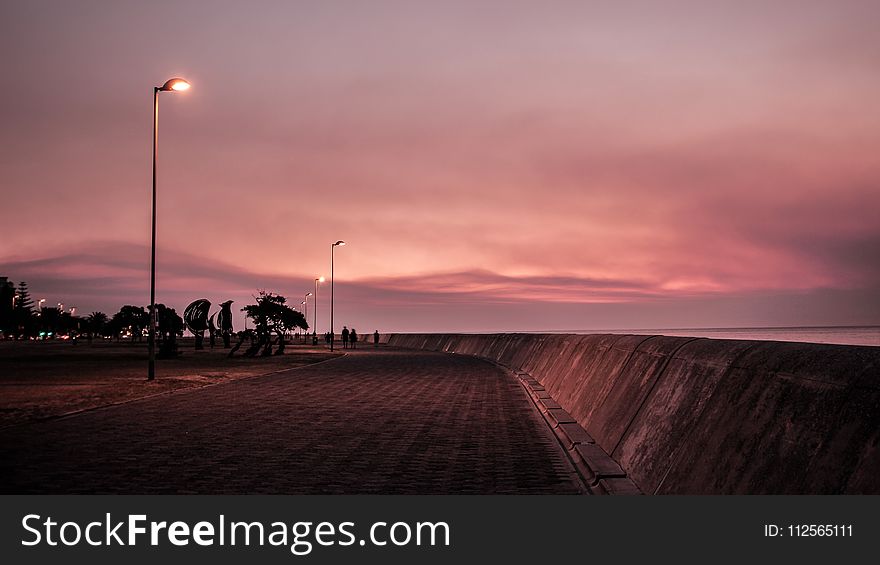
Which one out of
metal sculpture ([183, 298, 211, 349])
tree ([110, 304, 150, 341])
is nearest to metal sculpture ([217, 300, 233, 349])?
metal sculpture ([183, 298, 211, 349])

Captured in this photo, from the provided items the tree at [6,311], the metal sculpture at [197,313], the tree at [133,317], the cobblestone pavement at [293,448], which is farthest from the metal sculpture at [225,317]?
the tree at [6,311]

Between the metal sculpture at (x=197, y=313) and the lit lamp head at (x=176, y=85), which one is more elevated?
the lit lamp head at (x=176, y=85)

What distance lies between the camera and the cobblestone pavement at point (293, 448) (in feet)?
25.8

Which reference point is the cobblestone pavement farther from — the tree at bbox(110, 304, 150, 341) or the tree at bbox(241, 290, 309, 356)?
the tree at bbox(110, 304, 150, 341)

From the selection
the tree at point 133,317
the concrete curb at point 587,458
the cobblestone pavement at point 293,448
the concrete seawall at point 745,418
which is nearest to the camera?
the concrete seawall at point 745,418

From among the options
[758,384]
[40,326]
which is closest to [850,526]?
[758,384]

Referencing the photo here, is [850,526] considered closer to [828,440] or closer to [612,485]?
[828,440]

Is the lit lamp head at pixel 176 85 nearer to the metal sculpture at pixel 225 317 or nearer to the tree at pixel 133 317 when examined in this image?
the metal sculpture at pixel 225 317

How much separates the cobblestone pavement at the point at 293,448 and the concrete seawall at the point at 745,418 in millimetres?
1127

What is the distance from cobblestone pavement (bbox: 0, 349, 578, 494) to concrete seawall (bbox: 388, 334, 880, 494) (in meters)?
1.13

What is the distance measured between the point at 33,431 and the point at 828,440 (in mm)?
11969

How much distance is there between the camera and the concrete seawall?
4.55m

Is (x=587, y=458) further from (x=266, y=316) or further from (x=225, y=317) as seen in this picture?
(x=225, y=317)

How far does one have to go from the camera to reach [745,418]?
576cm
